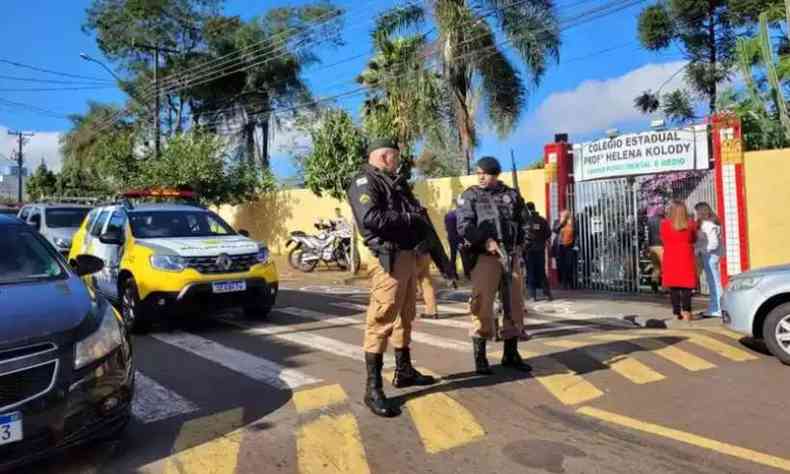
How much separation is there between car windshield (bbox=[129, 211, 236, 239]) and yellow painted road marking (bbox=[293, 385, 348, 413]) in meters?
4.33

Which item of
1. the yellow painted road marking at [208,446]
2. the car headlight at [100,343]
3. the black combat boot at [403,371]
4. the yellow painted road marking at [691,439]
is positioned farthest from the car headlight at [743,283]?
Answer: the car headlight at [100,343]

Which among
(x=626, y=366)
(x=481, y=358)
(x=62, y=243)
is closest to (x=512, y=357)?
(x=481, y=358)

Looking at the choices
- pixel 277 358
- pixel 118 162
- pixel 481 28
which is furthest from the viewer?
pixel 118 162

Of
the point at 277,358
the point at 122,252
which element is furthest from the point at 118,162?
the point at 277,358

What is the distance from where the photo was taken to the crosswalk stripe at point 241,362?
19.0 ft

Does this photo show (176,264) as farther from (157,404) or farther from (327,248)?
(327,248)

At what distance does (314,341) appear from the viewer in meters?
7.62

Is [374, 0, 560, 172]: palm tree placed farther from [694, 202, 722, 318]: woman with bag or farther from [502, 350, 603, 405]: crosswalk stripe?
[502, 350, 603, 405]: crosswalk stripe

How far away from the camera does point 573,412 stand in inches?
192

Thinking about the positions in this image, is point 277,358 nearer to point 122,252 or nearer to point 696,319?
point 122,252

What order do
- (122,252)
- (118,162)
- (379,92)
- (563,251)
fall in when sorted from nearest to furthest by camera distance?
1. (122,252)
2. (563,251)
3. (379,92)
4. (118,162)

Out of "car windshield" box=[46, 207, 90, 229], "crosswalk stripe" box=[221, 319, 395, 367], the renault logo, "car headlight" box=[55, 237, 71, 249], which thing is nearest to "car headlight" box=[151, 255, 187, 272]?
the renault logo

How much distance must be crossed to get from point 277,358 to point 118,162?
75.9ft

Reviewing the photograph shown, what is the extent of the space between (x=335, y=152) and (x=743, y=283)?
36.4ft
